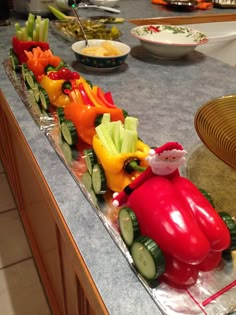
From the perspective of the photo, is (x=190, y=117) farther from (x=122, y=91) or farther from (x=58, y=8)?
(x=58, y=8)

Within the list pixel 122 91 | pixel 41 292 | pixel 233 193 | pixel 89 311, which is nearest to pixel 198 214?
pixel 233 193

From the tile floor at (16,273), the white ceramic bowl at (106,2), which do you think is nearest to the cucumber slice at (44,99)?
the tile floor at (16,273)

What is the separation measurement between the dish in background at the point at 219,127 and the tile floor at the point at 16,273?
2.48 ft

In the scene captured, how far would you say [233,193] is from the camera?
536 mm

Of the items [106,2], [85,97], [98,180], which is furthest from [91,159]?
[106,2]

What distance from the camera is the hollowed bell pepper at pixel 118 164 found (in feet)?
1.48

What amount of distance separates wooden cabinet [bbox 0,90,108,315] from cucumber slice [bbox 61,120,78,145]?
0.07 metres

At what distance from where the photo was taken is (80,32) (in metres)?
1.13

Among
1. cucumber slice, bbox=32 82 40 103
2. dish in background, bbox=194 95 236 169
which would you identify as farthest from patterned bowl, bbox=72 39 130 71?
dish in background, bbox=194 95 236 169

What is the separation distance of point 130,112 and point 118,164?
0.33 metres

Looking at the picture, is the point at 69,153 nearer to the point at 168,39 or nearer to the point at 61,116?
the point at 61,116

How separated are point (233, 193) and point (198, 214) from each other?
7.4 inches

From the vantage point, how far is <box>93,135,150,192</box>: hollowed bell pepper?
451mm

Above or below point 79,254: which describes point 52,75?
above
